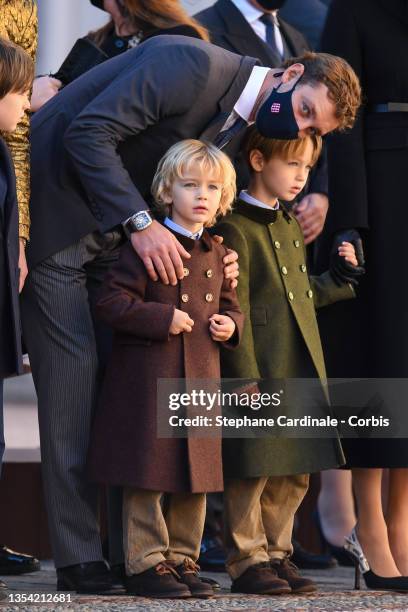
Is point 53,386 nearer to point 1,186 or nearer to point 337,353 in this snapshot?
point 1,186

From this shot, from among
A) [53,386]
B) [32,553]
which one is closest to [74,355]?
[53,386]

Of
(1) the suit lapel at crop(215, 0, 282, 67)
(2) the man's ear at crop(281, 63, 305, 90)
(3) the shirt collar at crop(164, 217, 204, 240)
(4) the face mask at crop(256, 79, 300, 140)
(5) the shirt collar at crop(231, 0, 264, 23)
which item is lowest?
(3) the shirt collar at crop(164, 217, 204, 240)

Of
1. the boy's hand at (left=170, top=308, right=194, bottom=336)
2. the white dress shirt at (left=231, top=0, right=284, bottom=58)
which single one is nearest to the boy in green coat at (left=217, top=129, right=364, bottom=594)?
the boy's hand at (left=170, top=308, right=194, bottom=336)

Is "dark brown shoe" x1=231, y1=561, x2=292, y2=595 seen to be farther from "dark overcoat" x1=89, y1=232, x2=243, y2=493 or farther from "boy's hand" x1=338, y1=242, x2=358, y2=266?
"boy's hand" x1=338, y1=242, x2=358, y2=266

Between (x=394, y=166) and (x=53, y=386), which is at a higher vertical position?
(x=394, y=166)

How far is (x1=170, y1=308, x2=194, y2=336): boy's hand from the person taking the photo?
13.3ft

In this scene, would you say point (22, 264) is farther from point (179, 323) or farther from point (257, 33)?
point (257, 33)

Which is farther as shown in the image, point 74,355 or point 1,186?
point 74,355

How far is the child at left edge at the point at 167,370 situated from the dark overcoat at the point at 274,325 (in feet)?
0.41

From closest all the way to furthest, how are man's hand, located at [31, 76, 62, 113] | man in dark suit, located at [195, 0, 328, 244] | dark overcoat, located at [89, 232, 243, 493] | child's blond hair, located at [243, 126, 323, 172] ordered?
dark overcoat, located at [89, 232, 243, 493] < child's blond hair, located at [243, 126, 323, 172] < man's hand, located at [31, 76, 62, 113] < man in dark suit, located at [195, 0, 328, 244]

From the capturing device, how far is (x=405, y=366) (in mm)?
4727

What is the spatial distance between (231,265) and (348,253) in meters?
0.54

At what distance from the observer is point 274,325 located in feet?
14.5

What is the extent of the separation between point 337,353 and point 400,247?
1.23 feet
